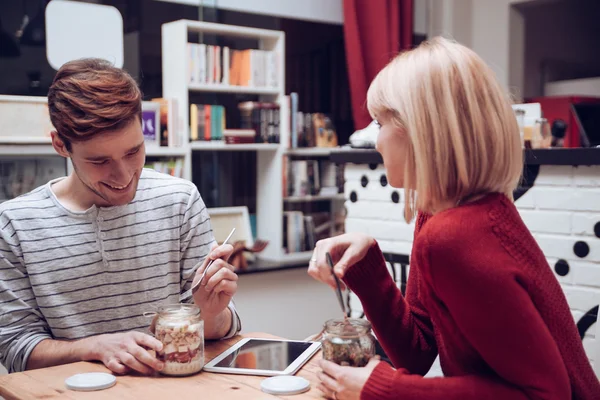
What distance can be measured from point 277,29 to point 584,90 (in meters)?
2.36

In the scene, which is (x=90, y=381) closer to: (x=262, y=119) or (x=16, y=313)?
(x=16, y=313)

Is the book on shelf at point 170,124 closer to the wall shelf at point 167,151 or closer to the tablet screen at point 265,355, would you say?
the wall shelf at point 167,151

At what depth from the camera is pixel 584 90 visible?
4.90 meters

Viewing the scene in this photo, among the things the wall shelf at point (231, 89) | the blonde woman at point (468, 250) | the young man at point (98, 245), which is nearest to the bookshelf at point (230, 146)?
the wall shelf at point (231, 89)

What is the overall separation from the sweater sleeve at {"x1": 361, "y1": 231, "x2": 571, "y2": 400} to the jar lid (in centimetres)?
25

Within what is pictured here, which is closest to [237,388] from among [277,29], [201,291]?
[201,291]

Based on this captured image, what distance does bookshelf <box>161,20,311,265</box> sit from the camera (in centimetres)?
348

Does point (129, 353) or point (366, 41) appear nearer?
point (129, 353)

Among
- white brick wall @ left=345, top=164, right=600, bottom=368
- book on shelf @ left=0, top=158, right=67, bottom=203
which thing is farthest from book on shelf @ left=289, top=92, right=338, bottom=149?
white brick wall @ left=345, top=164, right=600, bottom=368

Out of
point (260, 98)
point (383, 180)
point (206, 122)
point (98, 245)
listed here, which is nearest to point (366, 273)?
point (98, 245)

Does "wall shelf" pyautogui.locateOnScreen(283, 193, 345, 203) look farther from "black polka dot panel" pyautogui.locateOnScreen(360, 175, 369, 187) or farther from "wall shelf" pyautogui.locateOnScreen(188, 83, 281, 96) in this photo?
"black polka dot panel" pyautogui.locateOnScreen(360, 175, 369, 187)

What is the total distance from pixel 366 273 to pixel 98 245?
67 cm

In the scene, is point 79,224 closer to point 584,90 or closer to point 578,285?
point 578,285

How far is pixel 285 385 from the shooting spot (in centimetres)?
114
